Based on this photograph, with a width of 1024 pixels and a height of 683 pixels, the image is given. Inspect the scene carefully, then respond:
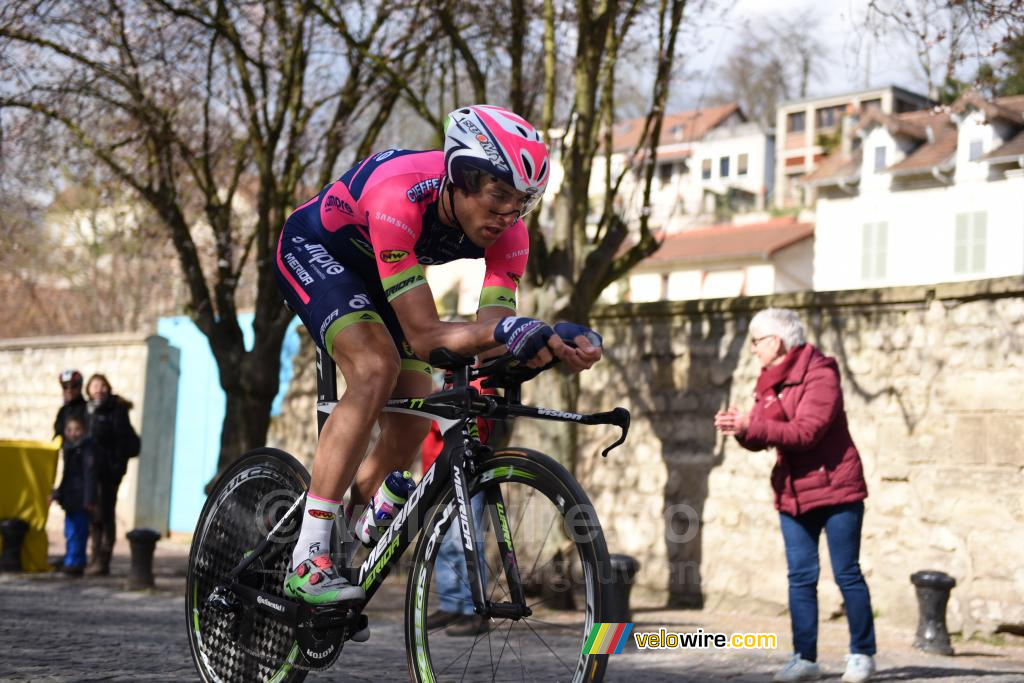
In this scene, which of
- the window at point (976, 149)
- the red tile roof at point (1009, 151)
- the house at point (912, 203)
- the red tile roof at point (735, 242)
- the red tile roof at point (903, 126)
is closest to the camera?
the red tile roof at point (1009, 151)

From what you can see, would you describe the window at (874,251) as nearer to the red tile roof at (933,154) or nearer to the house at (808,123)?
the red tile roof at (933,154)

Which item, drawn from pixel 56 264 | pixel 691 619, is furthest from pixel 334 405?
pixel 56 264

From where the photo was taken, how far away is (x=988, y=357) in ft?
28.1

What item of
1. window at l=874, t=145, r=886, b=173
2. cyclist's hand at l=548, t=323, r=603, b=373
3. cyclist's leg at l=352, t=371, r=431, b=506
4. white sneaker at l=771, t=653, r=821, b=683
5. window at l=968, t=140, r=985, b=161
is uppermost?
window at l=874, t=145, r=886, b=173

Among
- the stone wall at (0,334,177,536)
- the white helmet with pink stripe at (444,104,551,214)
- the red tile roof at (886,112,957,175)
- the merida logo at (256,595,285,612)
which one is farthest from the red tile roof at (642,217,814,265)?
the white helmet with pink stripe at (444,104,551,214)

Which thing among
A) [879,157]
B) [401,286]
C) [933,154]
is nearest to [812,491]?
[401,286]

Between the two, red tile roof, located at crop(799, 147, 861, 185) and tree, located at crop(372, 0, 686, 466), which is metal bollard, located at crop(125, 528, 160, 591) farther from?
red tile roof, located at crop(799, 147, 861, 185)

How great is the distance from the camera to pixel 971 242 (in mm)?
34312

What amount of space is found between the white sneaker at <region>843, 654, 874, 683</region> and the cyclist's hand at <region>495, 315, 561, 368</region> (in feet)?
12.0

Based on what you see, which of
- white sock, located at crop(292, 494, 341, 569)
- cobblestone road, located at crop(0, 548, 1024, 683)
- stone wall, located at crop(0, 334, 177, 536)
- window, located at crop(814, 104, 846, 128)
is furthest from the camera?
window, located at crop(814, 104, 846, 128)

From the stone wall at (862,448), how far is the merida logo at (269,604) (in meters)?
5.82

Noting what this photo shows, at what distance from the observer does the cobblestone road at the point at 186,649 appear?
5.30 metres

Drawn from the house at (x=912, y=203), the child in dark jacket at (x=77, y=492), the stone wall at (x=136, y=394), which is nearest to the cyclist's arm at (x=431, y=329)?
the child in dark jacket at (x=77, y=492)

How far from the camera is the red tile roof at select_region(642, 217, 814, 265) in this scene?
44750 millimetres
